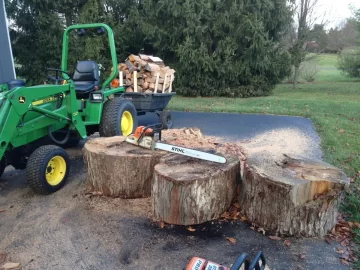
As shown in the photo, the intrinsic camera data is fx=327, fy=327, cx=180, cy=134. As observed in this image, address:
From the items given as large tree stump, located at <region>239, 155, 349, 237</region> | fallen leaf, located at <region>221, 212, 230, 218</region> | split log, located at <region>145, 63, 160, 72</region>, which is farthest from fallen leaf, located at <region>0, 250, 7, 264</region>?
split log, located at <region>145, 63, 160, 72</region>

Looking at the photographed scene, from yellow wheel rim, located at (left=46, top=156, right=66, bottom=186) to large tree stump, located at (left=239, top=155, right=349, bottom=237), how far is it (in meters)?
2.28

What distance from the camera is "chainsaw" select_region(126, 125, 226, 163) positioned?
3.36m

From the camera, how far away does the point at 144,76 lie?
7.95m

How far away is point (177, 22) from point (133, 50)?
2.55m

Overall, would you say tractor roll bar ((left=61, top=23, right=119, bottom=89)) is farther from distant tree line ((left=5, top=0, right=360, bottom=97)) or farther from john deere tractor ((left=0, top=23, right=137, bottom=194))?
distant tree line ((left=5, top=0, right=360, bottom=97))

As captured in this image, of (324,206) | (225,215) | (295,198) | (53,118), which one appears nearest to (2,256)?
(53,118)

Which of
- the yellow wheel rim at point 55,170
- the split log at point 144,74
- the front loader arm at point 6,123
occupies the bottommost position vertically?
the yellow wheel rim at point 55,170

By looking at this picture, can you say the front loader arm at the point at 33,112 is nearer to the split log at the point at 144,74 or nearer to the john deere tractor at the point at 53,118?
the john deere tractor at the point at 53,118

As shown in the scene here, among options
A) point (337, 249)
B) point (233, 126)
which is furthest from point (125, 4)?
point (337, 249)

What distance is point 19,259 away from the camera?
2.69 meters

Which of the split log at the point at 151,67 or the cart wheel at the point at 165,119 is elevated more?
the split log at the point at 151,67

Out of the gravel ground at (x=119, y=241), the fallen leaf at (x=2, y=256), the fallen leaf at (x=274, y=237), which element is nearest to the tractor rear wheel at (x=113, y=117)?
the gravel ground at (x=119, y=241)

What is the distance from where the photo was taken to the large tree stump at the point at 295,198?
2.91m

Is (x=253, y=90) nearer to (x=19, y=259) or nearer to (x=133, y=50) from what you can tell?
(x=133, y=50)
